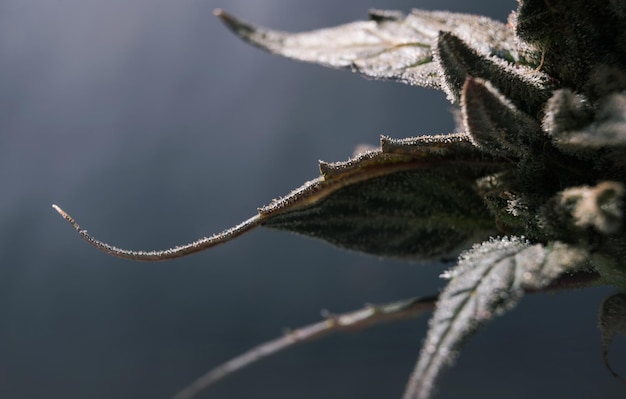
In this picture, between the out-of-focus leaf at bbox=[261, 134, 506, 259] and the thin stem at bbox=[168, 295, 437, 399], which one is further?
the thin stem at bbox=[168, 295, 437, 399]

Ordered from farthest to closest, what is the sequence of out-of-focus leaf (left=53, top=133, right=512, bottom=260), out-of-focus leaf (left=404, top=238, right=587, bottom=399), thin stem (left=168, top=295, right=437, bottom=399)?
1. thin stem (left=168, top=295, right=437, bottom=399)
2. out-of-focus leaf (left=53, top=133, right=512, bottom=260)
3. out-of-focus leaf (left=404, top=238, right=587, bottom=399)

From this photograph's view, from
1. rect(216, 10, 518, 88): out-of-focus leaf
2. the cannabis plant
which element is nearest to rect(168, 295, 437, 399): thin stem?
the cannabis plant

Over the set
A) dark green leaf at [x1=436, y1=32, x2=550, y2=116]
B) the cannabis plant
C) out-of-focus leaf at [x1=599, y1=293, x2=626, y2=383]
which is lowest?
out-of-focus leaf at [x1=599, y1=293, x2=626, y2=383]

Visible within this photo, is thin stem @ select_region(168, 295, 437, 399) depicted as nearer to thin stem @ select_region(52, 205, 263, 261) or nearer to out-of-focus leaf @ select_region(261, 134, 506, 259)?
out-of-focus leaf @ select_region(261, 134, 506, 259)

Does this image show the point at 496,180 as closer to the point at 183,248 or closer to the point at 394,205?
the point at 394,205

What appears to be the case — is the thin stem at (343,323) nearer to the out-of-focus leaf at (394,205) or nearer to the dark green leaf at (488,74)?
the out-of-focus leaf at (394,205)

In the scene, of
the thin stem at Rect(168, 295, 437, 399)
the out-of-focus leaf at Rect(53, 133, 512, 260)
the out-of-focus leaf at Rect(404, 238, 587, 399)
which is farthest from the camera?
the thin stem at Rect(168, 295, 437, 399)
